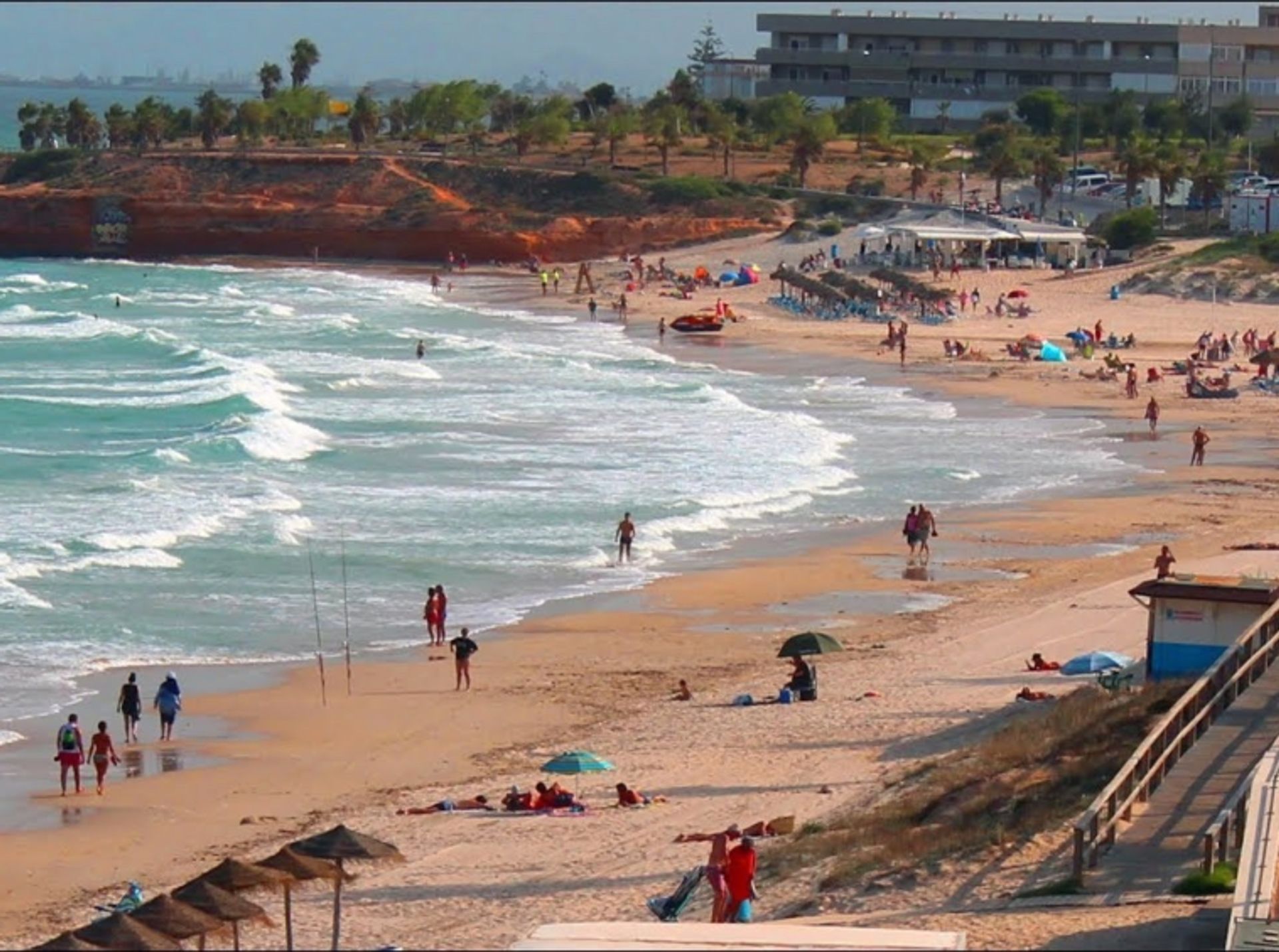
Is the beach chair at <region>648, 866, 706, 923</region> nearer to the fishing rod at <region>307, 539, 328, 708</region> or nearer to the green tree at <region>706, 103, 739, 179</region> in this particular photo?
the fishing rod at <region>307, 539, 328, 708</region>

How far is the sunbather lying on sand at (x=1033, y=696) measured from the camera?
21.6 metres

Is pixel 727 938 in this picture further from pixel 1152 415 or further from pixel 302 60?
pixel 302 60

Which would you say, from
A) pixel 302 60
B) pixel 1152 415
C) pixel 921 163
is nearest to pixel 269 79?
pixel 302 60

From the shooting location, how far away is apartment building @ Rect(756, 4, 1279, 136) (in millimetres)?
112625

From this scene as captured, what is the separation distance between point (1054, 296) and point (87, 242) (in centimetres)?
4769

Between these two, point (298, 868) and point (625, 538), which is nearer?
point (298, 868)

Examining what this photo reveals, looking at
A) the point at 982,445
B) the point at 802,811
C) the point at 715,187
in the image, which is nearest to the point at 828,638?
the point at 802,811

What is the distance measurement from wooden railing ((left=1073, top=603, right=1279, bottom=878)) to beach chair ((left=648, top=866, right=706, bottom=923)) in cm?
258

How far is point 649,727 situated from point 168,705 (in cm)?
466

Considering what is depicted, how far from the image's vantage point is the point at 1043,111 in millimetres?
104250

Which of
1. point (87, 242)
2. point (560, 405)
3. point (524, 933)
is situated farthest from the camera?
point (87, 242)

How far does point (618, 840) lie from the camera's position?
18203mm

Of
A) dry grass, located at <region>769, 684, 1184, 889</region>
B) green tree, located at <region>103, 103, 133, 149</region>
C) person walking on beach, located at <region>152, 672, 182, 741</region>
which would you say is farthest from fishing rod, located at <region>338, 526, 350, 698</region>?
green tree, located at <region>103, 103, 133, 149</region>

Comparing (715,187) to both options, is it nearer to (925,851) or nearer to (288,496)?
(288,496)
